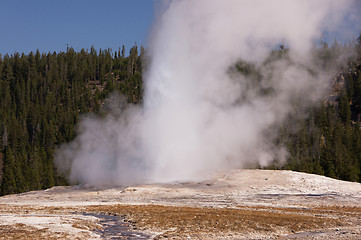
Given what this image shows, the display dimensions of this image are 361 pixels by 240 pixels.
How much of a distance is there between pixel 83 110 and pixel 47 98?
566 inches

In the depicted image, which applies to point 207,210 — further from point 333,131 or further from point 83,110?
point 83,110

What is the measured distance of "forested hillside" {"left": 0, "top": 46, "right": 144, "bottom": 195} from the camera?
77.1 m

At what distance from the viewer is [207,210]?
25.9 m

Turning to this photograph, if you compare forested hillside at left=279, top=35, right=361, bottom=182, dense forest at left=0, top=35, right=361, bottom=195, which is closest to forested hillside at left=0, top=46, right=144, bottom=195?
dense forest at left=0, top=35, right=361, bottom=195

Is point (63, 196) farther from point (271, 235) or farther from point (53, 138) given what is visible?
point (53, 138)

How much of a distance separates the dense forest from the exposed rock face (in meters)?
33.1

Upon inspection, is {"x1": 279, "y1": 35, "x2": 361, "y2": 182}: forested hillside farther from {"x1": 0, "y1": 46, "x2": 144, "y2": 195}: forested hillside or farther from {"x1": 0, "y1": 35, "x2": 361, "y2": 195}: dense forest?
{"x1": 0, "y1": 46, "x2": 144, "y2": 195}: forested hillside

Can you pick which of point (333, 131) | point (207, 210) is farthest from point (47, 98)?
point (207, 210)

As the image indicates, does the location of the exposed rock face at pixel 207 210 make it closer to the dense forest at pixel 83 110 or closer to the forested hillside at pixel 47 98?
the dense forest at pixel 83 110

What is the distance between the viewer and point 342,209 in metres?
27.8

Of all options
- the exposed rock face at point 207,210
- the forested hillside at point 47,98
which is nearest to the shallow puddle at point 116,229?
the exposed rock face at point 207,210

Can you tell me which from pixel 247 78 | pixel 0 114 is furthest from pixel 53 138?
pixel 247 78

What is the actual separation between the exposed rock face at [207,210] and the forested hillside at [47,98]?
37326 mm

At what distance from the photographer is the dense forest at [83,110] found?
73562 millimetres
